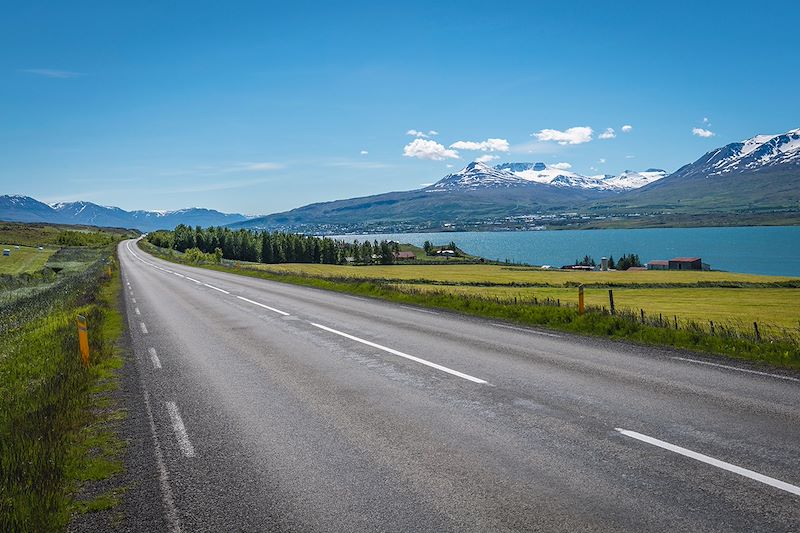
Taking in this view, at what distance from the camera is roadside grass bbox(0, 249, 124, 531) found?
5672mm

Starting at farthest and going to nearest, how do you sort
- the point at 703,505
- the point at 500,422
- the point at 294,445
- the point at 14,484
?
the point at 500,422 < the point at 294,445 < the point at 14,484 < the point at 703,505

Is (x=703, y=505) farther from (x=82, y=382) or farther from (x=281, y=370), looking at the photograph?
(x=82, y=382)

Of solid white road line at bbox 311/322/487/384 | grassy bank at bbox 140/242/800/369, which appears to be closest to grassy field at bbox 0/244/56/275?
grassy bank at bbox 140/242/800/369

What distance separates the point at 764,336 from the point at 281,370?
1246 centimetres

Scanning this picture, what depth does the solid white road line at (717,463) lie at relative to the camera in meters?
5.54

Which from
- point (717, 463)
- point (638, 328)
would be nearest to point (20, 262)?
point (638, 328)

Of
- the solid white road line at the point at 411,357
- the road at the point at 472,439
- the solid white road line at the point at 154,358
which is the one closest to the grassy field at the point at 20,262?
the solid white road line at the point at 154,358

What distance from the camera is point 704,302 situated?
153ft

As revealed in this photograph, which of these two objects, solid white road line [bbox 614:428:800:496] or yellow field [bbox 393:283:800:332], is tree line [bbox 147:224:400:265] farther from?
solid white road line [bbox 614:428:800:496]

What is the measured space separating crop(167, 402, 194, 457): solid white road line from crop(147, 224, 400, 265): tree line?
5374 inches

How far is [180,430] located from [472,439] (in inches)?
173

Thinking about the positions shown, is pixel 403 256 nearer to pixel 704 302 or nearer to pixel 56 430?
pixel 704 302

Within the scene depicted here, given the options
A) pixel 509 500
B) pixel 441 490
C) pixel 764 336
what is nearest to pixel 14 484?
pixel 441 490

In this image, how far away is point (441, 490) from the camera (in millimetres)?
5887
